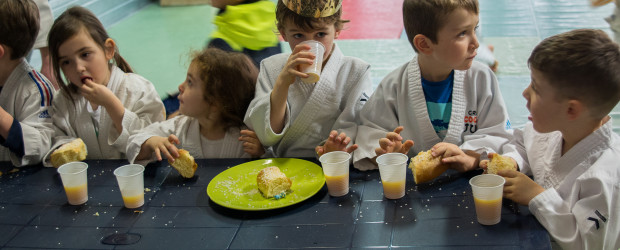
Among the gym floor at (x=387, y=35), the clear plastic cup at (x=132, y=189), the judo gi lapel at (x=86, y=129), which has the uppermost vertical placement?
the clear plastic cup at (x=132, y=189)

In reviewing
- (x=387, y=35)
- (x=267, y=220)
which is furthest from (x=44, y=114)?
(x=387, y=35)

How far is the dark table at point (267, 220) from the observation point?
184cm

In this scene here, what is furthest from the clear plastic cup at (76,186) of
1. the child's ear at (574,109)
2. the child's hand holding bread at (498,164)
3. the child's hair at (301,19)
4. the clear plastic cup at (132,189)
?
the child's ear at (574,109)

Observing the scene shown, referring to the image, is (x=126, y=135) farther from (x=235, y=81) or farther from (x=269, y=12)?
(x=269, y=12)

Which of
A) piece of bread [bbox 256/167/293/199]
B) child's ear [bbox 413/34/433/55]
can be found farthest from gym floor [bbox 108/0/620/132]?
piece of bread [bbox 256/167/293/199]

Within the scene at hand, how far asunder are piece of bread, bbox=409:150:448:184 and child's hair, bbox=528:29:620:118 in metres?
0.47

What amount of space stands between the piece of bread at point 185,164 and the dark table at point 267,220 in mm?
35

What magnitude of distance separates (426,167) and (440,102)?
0.45 m

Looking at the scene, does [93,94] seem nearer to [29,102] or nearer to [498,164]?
[29,102]

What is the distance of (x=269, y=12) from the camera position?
3195mm

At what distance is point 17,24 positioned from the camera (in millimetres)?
2900

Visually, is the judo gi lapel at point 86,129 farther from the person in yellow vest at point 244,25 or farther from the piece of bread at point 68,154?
the person in yellow vest at point 244,25

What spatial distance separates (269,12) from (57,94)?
1.13 meters

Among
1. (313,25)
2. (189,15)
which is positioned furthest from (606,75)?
(189,15)
